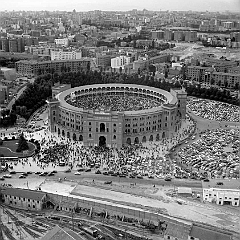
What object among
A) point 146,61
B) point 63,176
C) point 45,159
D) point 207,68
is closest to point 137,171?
point 63,176

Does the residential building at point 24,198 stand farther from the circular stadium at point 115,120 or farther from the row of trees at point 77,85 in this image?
the row of trees at point 77,85

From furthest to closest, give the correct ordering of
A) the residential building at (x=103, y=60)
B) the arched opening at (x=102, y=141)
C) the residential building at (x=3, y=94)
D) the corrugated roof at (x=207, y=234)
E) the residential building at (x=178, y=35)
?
the residential building at (x=178, y=35)
the residential building at (x=103, y=60)
the residential building at (x=3, y=94)
the arched opening at (x=102, y=141)
the corrugated roof at (x=207, y=234)

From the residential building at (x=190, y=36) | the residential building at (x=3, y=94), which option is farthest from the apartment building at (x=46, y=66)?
the residential building at (x=190, y=36)

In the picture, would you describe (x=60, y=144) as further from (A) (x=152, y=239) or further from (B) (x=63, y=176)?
(A) (x=152, y=239)

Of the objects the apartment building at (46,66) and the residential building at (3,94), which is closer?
the residential building at (3,94)

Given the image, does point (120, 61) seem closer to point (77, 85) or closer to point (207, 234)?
point (77, 85)
